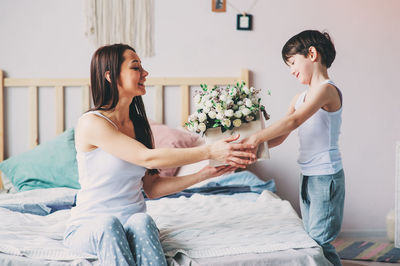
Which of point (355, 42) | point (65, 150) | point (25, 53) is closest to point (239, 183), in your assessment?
point (65, 150)

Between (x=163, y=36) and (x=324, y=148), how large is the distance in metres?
1.86

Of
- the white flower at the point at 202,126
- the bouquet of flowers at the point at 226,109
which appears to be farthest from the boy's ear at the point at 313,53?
the white flower at the point at 202,126

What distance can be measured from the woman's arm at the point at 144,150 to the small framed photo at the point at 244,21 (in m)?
1.79

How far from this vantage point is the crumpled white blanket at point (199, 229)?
5.09 feet

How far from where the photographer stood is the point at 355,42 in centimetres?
331

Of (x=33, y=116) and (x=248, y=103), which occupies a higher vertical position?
(x=248, y=103)

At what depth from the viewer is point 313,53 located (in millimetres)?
1751

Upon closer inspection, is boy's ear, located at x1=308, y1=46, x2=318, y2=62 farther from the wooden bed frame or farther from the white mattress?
the wooden bed frame

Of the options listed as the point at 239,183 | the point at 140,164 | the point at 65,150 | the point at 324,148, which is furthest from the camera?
the point at 65,150

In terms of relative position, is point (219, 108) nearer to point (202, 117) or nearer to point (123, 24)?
point (202, 117)

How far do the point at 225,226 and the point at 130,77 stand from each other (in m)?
0.71

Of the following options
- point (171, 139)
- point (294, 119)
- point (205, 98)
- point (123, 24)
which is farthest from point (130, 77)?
point (123, 24)

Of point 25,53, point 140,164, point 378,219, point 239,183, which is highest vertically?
point 25,53

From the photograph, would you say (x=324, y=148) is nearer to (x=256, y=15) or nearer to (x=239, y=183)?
(x=239, y=183)
